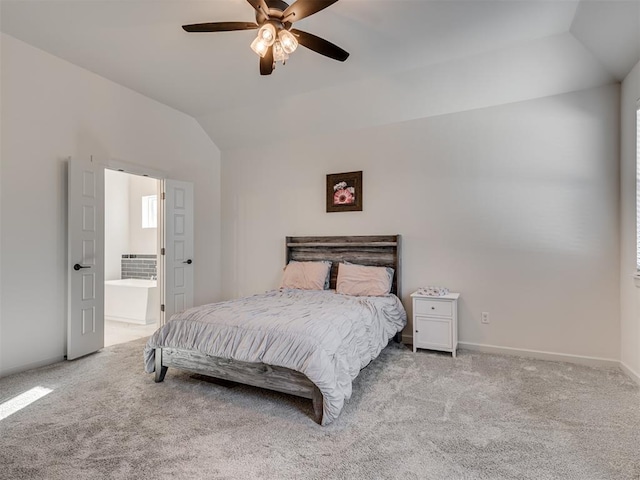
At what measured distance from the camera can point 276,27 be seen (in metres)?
2.29

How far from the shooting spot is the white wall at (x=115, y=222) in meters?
6.17

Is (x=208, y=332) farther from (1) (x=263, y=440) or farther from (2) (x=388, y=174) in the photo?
(2) (x=388, y=174)

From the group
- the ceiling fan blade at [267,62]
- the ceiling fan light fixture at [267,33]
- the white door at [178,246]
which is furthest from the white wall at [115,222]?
the ceiling fan light fixture at [267,33]

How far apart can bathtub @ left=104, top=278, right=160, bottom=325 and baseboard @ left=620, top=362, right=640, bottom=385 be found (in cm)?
523

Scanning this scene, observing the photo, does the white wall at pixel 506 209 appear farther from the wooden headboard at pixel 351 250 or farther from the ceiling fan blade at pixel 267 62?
the ceiling fan blade at pixel 267 62

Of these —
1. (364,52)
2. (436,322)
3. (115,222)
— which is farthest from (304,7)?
(115,222)

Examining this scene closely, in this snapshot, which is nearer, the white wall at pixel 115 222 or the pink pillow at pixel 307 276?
the pink pillow at pixel 307 276

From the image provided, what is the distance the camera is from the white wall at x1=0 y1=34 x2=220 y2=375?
121 inches

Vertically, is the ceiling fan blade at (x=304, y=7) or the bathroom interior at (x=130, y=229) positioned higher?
the ceiling fan blade at (x=304, y=7)

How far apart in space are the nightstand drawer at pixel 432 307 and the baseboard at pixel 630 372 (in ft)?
4.74

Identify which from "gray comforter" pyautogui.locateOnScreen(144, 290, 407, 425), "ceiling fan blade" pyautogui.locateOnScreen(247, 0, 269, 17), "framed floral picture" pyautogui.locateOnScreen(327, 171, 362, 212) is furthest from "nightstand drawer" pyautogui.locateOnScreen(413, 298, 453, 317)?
"ceiling fan blade" pyautogui.locateOnScreen(247, 0, 269, 17)

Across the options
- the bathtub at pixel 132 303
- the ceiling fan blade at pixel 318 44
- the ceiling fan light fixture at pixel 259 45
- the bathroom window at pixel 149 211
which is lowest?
the bathtub at pixel 132 303

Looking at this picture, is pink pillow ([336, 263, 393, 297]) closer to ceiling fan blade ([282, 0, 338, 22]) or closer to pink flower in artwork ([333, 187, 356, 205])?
pink flower in artwork ([333, 187, 356, 205])

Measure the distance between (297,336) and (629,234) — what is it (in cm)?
294
